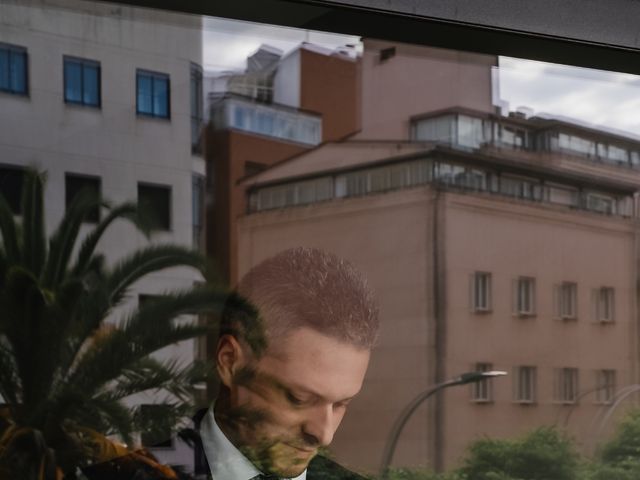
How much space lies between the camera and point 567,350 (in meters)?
4.71

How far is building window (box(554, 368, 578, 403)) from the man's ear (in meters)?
1.25

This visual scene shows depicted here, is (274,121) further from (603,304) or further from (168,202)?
(603,304)

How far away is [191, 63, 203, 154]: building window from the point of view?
13.3 ft

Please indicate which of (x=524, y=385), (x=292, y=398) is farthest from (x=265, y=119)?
(x=524, y=385)

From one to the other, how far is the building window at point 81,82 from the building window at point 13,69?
128 millimetres

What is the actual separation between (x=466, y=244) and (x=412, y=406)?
58 centimetres

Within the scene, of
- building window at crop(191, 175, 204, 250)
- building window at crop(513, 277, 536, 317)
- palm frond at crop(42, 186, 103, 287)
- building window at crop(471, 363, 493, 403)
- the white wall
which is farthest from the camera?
building window at crop(513, 277, 536, 317)

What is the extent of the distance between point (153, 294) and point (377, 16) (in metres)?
1.18

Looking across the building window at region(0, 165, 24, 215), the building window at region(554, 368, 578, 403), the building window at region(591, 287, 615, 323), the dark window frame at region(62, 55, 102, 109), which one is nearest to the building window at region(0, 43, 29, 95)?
the dark window frame at region(62, 55, 102, 109)

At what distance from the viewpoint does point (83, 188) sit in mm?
3828

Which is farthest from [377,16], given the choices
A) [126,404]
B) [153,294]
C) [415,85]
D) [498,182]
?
[126,404]

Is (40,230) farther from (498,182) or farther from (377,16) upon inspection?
(498,182)

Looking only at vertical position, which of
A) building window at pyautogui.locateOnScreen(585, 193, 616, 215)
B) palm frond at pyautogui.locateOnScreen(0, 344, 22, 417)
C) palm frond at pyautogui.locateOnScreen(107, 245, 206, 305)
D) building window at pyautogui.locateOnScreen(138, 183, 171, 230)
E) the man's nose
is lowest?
the man's nose

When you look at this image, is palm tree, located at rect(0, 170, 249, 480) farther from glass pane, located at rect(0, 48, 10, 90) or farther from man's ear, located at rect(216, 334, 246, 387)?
glass pane, located at rect(0, 48, 10, 90)
